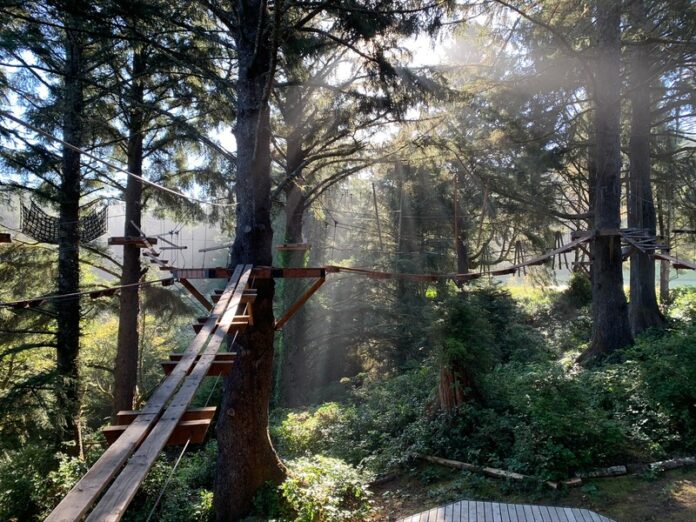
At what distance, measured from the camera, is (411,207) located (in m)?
15.9

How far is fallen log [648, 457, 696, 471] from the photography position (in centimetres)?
465

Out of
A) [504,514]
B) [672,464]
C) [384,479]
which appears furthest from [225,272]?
[672,464]

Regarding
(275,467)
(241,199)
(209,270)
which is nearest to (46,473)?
(275,467)

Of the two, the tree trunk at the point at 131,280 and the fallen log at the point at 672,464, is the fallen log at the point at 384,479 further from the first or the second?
the tree trunk at the point at 131,280

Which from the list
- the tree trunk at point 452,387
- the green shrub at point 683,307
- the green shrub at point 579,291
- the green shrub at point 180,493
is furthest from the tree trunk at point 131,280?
the green shrub at point 579,291

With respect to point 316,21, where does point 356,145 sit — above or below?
below

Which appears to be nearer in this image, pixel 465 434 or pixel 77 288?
pixel 465 434

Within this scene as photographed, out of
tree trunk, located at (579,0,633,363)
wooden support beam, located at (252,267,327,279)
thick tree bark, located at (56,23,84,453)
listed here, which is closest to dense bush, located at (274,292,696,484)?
tree trunk, located at (579,0,633,363)

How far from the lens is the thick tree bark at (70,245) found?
7.98 meters

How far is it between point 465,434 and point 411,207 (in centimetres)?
1054

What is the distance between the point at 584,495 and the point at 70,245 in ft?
29.1

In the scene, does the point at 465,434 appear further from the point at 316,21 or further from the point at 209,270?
the point at 316,21

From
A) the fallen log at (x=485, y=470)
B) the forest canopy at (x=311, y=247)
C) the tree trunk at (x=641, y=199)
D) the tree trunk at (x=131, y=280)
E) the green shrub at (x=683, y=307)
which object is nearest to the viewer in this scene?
the fallen log at (x=485, y=470)

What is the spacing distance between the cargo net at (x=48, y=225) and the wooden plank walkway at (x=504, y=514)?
23.2ft
